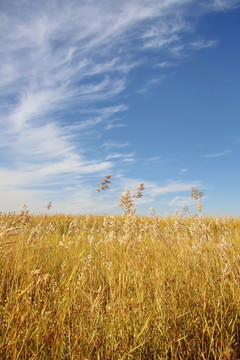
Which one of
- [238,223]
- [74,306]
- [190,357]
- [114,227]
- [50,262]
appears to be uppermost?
[238,223]

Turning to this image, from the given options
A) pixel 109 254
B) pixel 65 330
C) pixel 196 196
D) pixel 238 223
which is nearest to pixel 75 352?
pixel 65 330

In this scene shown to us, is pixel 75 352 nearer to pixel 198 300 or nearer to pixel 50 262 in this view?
pixel 198 300

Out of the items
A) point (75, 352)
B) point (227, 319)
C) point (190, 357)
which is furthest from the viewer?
point (227, 319)

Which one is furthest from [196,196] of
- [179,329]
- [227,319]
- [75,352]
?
[75,352]

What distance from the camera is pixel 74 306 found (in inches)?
93.7

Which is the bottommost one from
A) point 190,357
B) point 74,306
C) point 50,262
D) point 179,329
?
point 190,357

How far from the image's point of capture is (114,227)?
12.1 feet

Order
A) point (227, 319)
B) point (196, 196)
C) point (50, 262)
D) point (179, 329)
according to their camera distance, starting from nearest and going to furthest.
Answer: point (179, 329)
point (227, 319)
point (50, 262)
point (196, 196)

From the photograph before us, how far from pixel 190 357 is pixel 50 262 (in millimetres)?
3318

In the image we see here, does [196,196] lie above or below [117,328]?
above

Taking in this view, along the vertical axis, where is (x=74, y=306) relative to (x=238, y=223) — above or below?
below

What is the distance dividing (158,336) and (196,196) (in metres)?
6.35

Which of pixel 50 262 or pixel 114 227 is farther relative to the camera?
pixel 50 262

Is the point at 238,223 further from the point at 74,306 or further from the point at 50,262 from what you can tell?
the point at 74,306
